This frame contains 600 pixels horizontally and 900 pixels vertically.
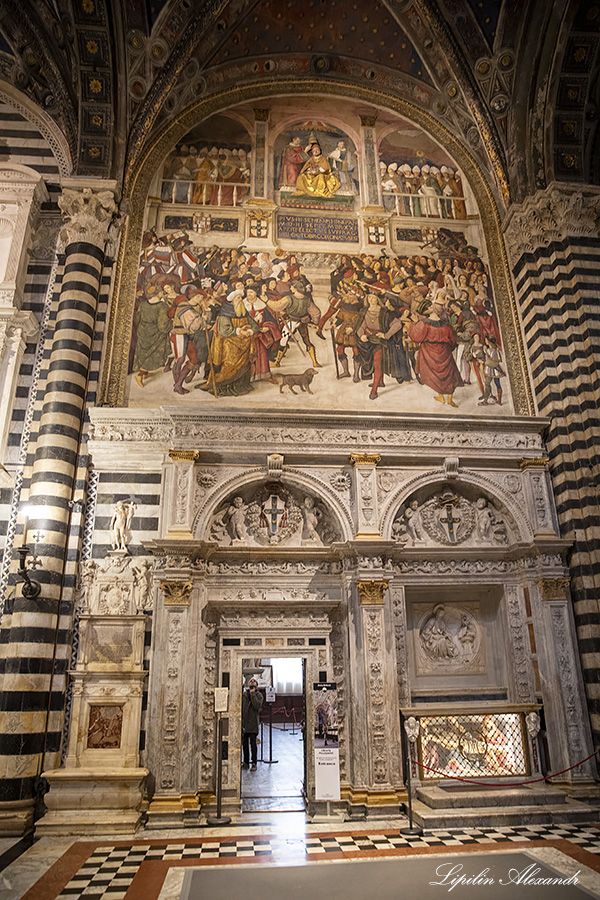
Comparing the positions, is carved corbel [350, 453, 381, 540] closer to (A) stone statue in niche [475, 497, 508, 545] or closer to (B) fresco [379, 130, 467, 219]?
(A) stone statue in niche [475, 497, 508, 545]

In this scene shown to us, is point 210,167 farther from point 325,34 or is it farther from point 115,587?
point 115,587

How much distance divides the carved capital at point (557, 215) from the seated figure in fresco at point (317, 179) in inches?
147

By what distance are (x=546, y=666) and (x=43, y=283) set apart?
1028 cm

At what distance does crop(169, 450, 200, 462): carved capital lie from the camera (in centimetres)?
975

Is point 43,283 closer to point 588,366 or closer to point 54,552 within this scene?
point 54,552

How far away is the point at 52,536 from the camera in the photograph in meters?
9.04

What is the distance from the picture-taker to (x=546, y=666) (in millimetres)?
9492

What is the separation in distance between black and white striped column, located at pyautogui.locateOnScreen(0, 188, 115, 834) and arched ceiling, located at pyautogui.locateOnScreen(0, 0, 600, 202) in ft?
5.43

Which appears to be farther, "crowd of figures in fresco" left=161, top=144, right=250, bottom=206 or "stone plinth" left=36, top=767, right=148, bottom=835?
"crowd of figures in fresco" left=161, top=144, right=250, bottom=206

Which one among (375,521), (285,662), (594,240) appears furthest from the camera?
(285,662)

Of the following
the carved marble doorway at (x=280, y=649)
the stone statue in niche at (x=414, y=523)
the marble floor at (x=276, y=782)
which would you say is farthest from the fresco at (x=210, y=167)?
the marble floor at (x=276, y=782)

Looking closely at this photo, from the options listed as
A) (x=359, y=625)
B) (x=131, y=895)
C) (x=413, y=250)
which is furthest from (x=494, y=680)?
(x=413, y=250)

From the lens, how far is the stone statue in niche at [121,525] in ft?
31.0

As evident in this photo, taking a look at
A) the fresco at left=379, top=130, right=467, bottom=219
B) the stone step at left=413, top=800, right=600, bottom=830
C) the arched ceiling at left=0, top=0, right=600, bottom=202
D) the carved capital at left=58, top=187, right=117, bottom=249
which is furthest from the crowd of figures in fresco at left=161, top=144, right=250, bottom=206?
the stone step at left=413, top=800, right=600, bottom=830
